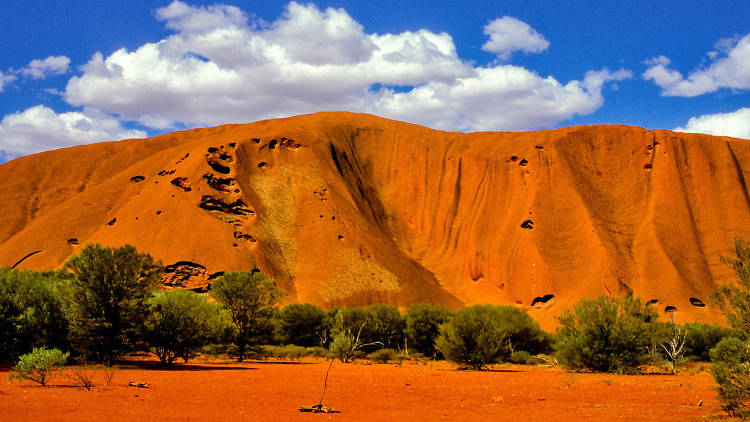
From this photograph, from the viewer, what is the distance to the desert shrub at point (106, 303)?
25.3 meters

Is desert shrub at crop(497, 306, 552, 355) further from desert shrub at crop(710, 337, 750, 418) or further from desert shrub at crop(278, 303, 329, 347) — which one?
desert shrub at crop(710, 337, 750, 418)

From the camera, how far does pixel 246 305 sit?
34.3m

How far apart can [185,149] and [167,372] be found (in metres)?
56.3

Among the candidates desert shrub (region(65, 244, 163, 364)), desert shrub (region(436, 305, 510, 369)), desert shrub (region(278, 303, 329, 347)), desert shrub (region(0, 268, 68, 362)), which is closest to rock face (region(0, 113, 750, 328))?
desert shrub (region(278, 303, 329, 347))

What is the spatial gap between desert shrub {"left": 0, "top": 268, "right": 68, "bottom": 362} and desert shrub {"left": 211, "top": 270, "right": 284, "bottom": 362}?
9.12 meters

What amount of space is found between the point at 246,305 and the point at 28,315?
12.2 meters

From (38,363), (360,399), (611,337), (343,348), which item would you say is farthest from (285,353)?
(360,399)

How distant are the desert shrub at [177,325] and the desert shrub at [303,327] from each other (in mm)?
14147

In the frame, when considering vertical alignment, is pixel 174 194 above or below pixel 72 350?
above

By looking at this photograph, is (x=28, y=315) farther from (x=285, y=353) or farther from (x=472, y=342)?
(x=472, y=342)

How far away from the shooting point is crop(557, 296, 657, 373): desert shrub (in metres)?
26.4

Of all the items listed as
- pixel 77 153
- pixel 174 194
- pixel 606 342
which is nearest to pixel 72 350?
pixel 606 342

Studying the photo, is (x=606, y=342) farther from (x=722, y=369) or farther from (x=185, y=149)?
(x=185, y=149)

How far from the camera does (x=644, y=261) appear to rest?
2512 inches
